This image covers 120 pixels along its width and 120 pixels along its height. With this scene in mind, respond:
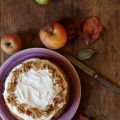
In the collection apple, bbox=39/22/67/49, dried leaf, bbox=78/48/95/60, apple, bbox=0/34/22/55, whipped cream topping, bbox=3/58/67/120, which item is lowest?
whipped cream topping, bbox=3/58/67/120

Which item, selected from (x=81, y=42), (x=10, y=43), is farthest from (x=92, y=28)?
(x=10, y=43)

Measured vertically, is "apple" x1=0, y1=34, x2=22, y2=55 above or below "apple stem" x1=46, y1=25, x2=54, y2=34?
below

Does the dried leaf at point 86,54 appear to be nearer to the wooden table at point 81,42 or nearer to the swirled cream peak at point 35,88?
the wooden table at point 81,42

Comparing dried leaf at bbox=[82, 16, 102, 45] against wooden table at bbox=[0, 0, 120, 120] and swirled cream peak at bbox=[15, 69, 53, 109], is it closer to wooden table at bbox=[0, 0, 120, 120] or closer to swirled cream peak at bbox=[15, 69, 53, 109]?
wooden table at bbox=[0, 0, 120, 120]

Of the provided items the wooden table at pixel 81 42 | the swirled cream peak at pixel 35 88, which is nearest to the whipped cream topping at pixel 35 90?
the swirled cream peak at pixel 35 88

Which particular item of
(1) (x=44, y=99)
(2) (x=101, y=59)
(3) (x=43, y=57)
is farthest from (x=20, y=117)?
(2) (x=101, y=59)

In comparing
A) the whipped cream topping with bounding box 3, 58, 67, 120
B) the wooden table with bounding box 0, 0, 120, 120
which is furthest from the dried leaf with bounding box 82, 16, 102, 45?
the whipped cream topping with bounding box 3, 58, 67, 120
